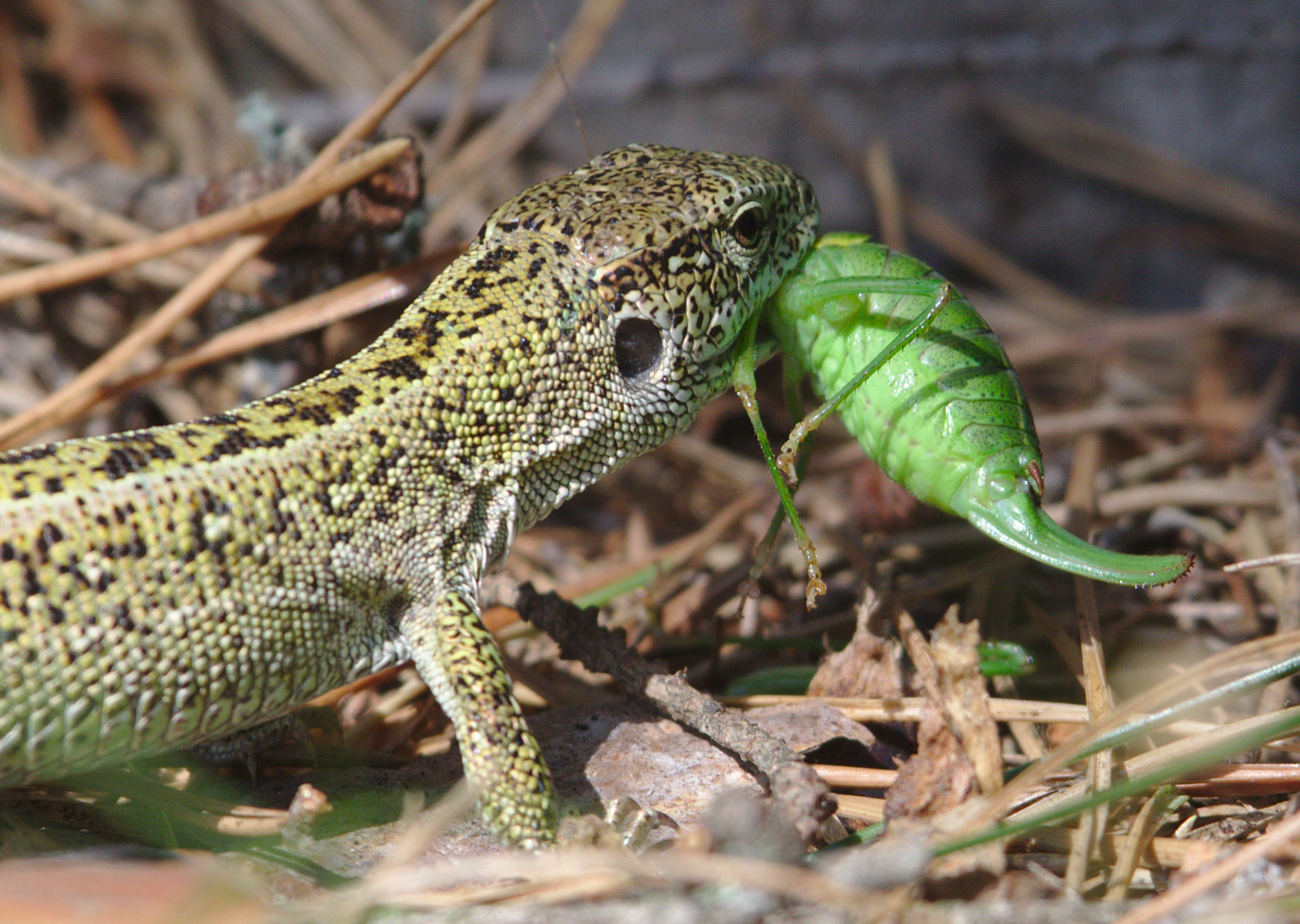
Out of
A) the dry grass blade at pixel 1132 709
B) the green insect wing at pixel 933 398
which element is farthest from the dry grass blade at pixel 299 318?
the dry grass blade at pixel 1132 709

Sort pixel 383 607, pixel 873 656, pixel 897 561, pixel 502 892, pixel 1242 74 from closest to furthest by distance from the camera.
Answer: pixel 502 892 → pixel 383 607 → pixel 873 656 → pixel 897 561 → pixel 1242 74

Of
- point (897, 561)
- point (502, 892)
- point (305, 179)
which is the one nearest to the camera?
point (502, 892)

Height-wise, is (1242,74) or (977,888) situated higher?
(1242,74)

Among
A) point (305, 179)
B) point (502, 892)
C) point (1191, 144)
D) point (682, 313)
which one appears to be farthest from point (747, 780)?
point (1191, 144)

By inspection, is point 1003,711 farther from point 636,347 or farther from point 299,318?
point 299,318

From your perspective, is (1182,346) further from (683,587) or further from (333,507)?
(333,507)

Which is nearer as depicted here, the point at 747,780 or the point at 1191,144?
the point at 747,780

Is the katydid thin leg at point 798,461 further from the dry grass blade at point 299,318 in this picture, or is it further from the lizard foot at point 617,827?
the dry grass blade at point 299,318
